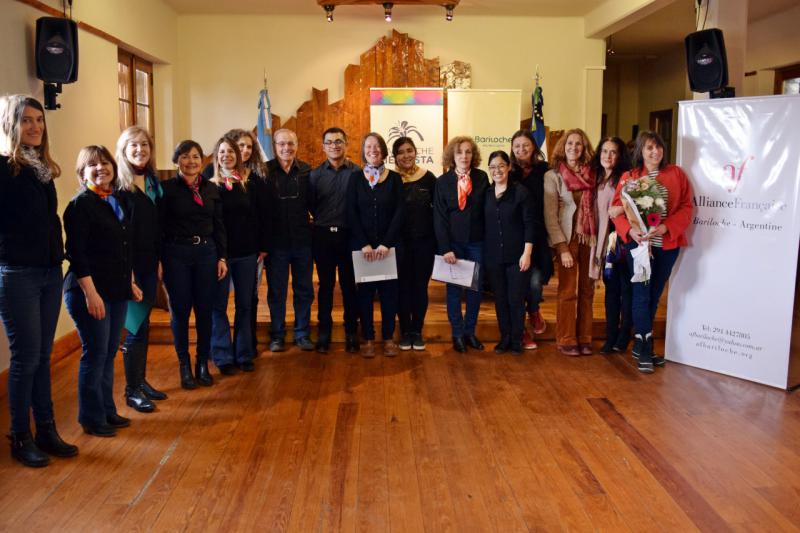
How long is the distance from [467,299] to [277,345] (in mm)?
1332

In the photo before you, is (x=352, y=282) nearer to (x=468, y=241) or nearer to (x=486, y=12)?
(x=468, y=241)

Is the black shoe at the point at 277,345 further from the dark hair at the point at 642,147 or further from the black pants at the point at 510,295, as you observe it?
the dark hair at the point at 642,147

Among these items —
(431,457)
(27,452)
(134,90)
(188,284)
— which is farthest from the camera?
(134,90)

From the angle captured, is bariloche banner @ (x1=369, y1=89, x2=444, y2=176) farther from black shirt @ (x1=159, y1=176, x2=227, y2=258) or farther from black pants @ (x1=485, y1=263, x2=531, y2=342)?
black shirt @ (x1=159, y1=176, x2=227, y2=258)

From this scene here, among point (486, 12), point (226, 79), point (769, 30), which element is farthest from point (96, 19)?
point (769, 30)

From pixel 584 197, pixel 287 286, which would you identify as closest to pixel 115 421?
pixel 287 286

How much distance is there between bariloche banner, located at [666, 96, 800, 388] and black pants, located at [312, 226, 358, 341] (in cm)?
209

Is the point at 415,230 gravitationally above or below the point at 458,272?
above

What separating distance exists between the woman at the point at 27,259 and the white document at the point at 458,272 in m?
2.40

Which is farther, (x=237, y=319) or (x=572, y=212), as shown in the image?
(x=572, y=212)

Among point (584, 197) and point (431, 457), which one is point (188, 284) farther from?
point (584, 197)

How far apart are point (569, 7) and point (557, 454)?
5739 millimetres

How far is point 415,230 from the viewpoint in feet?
15.5

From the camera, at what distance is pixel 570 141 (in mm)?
4605
